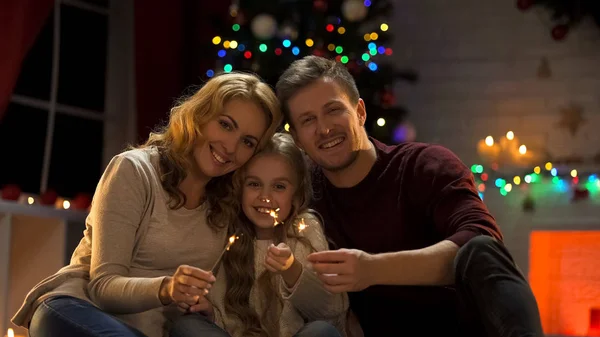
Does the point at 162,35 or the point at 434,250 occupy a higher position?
the point at 162,35

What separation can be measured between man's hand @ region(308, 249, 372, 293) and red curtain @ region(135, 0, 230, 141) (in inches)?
100

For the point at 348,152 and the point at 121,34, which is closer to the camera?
the point at 348,152

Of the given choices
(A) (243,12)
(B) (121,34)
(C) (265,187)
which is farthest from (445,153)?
(B) (121,34)

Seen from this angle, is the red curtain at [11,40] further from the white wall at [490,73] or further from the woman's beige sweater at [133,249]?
the white wall at [490,73]

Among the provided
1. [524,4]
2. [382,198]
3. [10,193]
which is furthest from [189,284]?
[524,4]

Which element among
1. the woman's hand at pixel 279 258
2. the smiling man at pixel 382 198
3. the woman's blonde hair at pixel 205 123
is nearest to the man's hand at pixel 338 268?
the woman's hand at pixel 279 258

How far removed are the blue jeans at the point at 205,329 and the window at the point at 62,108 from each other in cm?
235

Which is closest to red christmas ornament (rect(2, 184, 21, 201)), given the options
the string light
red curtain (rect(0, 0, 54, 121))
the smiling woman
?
red curtain (rect(0, 0, 54, 121))

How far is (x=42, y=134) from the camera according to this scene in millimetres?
4199

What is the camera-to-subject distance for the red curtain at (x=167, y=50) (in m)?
4.41

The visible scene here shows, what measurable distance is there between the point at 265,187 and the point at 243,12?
2.02 m

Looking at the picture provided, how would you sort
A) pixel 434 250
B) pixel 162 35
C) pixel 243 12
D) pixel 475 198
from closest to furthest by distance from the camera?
pixel 434 250 → pixel 475 198 → pixel 243 12 → pixel 162 35

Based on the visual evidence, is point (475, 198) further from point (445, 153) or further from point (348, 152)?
point (348, 152)

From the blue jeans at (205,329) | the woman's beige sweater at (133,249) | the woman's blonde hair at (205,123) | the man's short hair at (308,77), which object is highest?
the man's short hair at (308,77)
